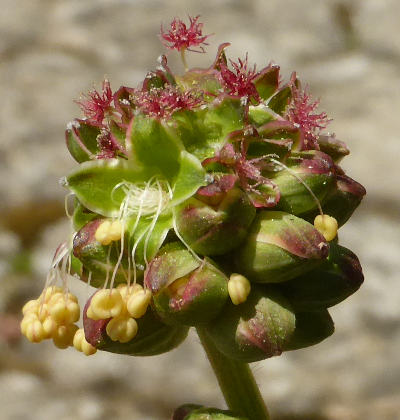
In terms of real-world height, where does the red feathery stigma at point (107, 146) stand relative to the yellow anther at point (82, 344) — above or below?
above

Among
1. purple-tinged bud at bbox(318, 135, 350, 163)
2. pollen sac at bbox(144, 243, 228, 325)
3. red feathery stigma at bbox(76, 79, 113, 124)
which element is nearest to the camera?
pollen sac at bbox(144, 243, 228, 325)

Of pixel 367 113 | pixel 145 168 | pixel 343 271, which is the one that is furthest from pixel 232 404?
pixel 367 113

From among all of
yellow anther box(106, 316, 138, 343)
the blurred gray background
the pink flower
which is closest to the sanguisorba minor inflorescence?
yellow anther box(106, 316, 138, 343)

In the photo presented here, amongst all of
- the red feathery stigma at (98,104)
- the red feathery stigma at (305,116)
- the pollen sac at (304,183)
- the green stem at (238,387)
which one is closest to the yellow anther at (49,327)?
the green stem at (238,387)

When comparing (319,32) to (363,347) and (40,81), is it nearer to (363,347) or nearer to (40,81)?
(40,81)

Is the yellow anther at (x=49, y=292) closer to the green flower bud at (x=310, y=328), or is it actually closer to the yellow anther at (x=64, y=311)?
the yellow anther at (x=64, y=311)

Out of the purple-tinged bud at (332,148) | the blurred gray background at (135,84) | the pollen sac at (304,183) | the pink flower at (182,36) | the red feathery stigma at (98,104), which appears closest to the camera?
the pollen sac at (304,183)

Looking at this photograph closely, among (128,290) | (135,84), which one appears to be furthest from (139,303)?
(135,84)

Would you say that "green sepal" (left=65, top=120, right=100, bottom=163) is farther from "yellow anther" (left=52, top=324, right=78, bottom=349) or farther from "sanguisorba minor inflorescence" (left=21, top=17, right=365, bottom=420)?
"yellow anther" (left=52, top=324, right=78, bottom=349)
